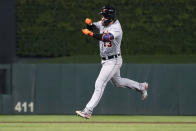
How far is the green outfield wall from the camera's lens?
11250 mm

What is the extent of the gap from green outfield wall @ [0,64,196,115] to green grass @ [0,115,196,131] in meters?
0.26

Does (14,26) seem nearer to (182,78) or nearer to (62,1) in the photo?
(62,1)

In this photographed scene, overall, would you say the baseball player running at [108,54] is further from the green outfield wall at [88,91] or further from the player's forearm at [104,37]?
the green outfield wall at [88,91]

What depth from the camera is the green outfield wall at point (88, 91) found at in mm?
11250

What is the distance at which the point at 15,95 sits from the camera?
447 inches

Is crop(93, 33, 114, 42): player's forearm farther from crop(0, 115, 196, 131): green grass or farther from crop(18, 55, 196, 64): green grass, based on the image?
crop(18, 55, 196, 64): green grass

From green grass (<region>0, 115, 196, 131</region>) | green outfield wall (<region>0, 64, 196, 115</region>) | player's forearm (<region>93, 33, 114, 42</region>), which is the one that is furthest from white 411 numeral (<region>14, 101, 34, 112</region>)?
player's forearm (<region>93, 33, 114, 42</region>)

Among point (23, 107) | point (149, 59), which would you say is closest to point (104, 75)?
point (23, 107)

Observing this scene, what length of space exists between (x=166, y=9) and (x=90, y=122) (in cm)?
290

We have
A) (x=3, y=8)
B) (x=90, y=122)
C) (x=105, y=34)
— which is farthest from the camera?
(x=3, y=8)
